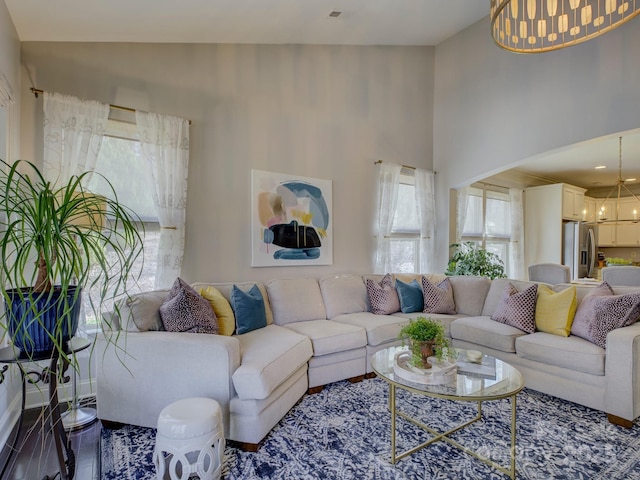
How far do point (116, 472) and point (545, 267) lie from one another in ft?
15.9

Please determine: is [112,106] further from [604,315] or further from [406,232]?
[604,315]

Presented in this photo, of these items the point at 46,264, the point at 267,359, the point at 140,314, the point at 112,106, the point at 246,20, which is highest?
the point at 246,20

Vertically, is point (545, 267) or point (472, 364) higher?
point (545, 267)

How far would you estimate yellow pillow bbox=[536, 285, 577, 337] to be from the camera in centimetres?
294

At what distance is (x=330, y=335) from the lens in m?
2.99

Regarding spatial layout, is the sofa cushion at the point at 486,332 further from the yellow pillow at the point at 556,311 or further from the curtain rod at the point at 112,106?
the curtain rod at the point at 112,106

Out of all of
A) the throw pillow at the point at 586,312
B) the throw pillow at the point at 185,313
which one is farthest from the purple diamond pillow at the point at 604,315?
the throw pillow at the point at 185,313

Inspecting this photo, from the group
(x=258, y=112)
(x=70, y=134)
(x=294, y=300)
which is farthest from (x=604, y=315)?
(x=70, y=134)

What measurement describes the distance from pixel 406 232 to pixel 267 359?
10.3 feet

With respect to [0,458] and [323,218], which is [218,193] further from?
[0,458]

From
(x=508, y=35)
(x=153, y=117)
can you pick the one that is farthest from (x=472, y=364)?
(x=153, y=117)

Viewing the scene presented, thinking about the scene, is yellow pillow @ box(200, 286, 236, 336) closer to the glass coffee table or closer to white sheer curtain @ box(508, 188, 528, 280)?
the glass coffee table

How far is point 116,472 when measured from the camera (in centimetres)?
191

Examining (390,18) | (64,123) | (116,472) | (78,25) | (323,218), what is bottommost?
(116,472)
